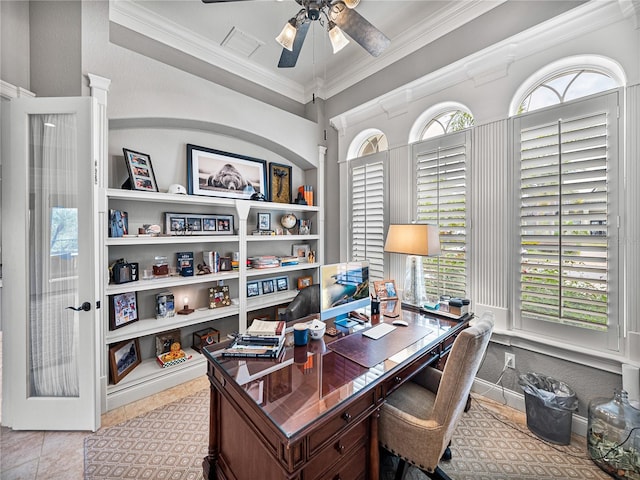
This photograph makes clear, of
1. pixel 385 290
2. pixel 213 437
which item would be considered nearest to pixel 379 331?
pixel 385 290

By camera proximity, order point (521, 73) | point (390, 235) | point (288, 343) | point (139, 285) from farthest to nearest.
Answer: point (390, 235), point (139, 285), point (521, 73), point (288, 343)

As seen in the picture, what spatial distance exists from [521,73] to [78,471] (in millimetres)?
4095

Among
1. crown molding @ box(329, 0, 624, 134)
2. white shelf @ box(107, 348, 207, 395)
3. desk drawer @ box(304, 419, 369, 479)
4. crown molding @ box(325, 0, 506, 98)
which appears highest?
crown molding @ box(325, 0, 506, 98)

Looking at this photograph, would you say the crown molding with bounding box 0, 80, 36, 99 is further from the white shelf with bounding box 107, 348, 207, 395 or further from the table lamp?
the table lamp

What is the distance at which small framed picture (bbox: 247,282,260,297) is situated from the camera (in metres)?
3.28

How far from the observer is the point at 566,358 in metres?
1.91

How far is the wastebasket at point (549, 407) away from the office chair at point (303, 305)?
1.84 metres

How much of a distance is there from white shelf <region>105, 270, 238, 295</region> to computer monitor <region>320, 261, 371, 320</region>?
1.46 metres

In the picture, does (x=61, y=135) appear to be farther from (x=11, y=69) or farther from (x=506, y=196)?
(x=506, y=196)


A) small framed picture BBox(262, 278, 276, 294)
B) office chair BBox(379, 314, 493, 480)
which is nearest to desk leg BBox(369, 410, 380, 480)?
office chair BBox(379, 314, 493, 480)

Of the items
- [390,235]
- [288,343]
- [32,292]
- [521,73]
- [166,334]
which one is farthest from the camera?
[166,334]

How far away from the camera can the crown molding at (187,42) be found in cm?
236

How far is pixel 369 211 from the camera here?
10.7ft

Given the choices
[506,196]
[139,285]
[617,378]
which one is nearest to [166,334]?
[139,285]
